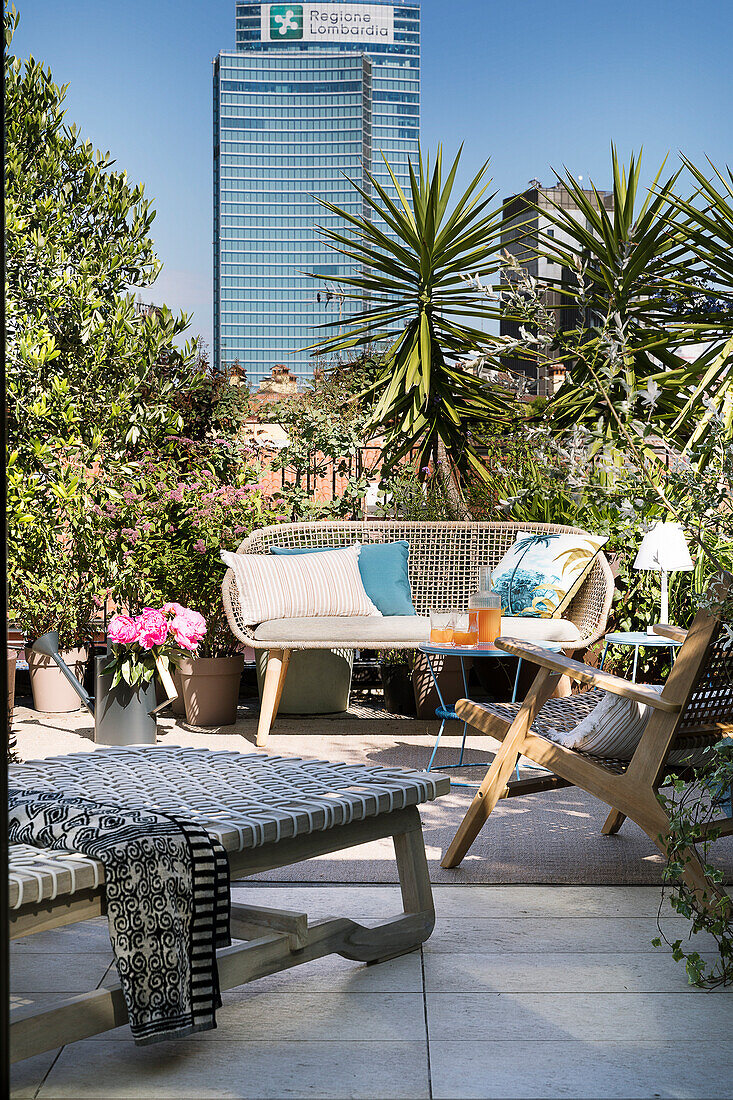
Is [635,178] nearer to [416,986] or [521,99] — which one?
[416,986]

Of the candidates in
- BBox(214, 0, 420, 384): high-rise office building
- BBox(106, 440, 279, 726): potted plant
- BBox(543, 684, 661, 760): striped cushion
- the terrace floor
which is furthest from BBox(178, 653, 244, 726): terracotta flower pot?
BBox(214, 0, 420, 384): high-rise office building

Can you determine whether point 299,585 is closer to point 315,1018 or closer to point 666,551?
point 666,551

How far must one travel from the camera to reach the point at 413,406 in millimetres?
5824

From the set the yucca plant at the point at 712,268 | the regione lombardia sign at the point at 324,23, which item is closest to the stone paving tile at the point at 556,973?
the yucca plant at the point at 712,268

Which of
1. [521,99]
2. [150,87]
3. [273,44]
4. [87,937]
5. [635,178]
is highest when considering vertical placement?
[273,44]

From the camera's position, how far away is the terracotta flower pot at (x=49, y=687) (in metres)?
5.23

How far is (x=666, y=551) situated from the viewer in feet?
13.8

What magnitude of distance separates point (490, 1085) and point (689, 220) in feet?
16.6

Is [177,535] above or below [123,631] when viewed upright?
above

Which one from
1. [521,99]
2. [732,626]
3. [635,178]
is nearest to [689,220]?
[635,178]

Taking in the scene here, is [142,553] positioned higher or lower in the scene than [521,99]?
lower

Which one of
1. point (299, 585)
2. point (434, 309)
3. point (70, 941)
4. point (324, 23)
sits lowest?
point (70, 941)

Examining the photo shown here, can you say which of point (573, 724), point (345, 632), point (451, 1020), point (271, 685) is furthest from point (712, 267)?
point (451, 1020)

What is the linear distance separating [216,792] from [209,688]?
114 inches
